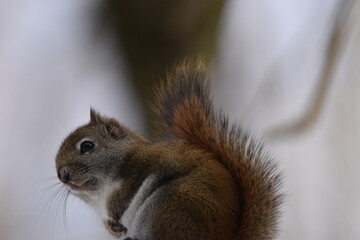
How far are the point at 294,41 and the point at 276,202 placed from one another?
3.26ft

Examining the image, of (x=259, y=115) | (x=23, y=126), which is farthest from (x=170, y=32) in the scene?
(x=23, y=126)

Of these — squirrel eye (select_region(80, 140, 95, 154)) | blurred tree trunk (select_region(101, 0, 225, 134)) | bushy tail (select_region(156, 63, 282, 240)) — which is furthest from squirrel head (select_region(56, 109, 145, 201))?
blurred tree trunk (select_region(101, 0, 225, 134))

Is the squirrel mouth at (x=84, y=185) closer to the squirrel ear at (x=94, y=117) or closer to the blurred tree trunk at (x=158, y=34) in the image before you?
the squirrel ear at (x=94, y=117)

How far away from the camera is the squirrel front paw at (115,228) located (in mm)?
1397

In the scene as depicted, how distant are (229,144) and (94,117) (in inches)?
14.0

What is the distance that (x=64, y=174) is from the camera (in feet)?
4.83

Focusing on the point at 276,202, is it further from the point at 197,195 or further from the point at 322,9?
the point at 322,9

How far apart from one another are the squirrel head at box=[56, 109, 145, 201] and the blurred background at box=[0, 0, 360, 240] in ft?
0.91

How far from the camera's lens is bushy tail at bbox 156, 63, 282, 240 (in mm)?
1350

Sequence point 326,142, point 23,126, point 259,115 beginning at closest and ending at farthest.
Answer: point 259,115, point 23,126, point 326,142

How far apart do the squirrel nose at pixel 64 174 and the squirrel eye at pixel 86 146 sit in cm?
6

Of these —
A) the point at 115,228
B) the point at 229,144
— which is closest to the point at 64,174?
the point at 115,228

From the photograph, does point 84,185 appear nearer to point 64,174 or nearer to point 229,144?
point 64,174

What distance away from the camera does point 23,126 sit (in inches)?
101
